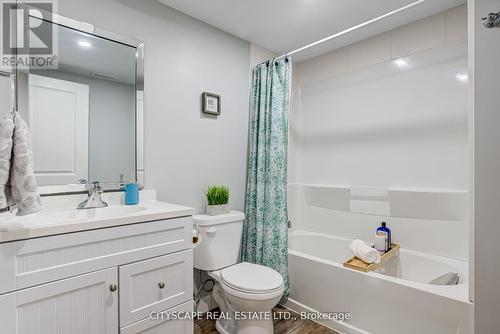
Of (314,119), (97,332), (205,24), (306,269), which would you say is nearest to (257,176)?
(306,269)

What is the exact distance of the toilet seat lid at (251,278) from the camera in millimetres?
1647

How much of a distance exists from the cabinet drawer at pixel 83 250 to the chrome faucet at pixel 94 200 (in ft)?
1.47

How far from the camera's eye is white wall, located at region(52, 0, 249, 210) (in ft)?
6.03

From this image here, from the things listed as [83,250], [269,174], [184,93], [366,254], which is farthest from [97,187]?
[366,254]

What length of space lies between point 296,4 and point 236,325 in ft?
7.50

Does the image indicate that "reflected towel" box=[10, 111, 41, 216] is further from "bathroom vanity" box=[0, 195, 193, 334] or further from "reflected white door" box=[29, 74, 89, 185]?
"reflected white door" box=[29, 74, 89, 185]

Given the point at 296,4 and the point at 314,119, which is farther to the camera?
the point at 314,119

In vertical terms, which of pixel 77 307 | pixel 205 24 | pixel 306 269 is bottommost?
pixel 306 269

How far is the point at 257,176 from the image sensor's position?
234cm

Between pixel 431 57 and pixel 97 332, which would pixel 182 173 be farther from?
pixel 431 57

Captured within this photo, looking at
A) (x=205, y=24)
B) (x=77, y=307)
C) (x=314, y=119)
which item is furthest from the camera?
(x=314, y=119)

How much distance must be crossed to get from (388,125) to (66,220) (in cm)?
244

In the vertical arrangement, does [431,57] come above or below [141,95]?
above

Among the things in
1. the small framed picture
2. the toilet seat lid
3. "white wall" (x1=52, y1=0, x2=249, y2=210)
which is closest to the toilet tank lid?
"white wall" (x1=52, y1=0, x2=249, y2=210)
